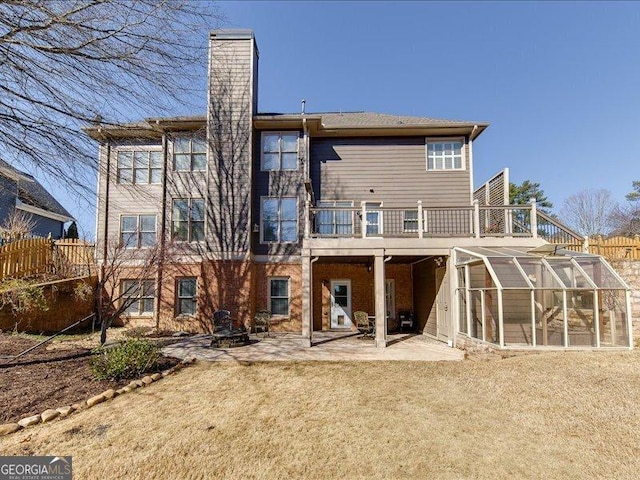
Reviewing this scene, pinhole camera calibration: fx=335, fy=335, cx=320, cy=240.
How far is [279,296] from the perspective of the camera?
12828 mm

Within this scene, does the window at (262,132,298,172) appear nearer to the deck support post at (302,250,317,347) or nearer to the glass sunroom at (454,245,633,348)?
the deck support post at (302,250,317,347)

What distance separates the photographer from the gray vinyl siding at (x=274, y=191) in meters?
12.8

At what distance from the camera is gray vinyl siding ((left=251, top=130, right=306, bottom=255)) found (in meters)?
12.8

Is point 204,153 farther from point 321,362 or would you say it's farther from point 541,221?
point 541,221

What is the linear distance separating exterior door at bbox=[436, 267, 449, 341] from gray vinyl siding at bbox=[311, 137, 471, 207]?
3558 mm

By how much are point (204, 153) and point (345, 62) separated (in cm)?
686

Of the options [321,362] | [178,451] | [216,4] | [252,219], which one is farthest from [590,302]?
[252,219]

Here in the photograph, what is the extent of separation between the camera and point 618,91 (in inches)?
611

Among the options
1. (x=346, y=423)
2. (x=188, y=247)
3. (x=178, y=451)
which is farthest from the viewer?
(x=188, y=247)

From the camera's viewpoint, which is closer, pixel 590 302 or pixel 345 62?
pixel 590 302

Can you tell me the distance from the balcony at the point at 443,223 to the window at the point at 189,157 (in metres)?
5.09

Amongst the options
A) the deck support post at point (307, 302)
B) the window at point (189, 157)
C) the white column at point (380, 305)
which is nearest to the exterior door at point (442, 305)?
the white column at point (380, 305)

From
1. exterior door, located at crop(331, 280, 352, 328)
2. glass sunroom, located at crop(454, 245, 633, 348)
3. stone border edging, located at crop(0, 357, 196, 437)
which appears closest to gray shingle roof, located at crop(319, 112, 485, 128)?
exterior door, located at crop(331, 280, 352, 328)

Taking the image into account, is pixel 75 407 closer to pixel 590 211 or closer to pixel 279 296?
pixel 279 296
